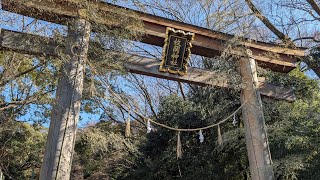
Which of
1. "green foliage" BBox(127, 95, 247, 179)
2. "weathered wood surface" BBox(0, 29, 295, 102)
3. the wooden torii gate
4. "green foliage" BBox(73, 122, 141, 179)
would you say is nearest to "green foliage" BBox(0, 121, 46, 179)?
"green foliage" BBox(73, 122, 141, 179)

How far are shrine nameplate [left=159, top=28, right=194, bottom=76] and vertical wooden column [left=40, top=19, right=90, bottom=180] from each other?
48.7 inches

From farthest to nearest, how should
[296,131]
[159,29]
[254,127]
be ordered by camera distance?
[296,131], [254,127], [159,29]

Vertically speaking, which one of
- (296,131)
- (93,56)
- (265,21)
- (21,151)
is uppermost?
(265,21)

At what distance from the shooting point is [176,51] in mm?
4789

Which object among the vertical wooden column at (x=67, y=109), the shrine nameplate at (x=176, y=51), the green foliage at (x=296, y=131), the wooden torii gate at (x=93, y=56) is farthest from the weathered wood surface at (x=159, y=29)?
the green foliage at (x=296, y=131)

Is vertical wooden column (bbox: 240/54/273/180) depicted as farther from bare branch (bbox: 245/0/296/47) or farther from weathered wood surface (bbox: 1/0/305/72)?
bare branch (bbox: 245/0/296/47)

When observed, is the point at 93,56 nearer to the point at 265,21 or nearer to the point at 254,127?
the point at 254,127

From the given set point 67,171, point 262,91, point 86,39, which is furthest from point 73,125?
point 262,91

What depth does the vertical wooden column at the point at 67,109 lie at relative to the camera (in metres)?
3.46

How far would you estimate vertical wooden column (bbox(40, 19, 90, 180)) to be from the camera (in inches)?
136

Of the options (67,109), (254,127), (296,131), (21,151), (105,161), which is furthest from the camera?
(105,161)

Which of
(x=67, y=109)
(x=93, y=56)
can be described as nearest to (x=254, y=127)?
(x=93, y=56)

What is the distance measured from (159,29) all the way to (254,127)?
2.15 meters

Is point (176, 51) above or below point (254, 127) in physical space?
above
